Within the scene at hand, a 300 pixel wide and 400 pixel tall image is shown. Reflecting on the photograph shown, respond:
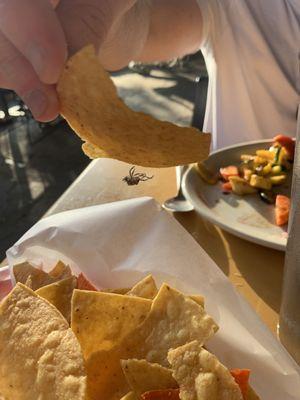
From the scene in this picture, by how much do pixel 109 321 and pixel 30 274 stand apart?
17 cm

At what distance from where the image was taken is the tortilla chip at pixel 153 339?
0.71 meters

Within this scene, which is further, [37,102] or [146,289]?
[146,289]

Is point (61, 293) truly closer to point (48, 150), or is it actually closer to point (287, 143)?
point (287, 143)

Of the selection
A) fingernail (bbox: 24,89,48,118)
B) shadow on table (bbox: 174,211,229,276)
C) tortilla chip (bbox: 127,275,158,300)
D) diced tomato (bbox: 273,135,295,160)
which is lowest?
shadow on table (bbox: 174,211,229,276)

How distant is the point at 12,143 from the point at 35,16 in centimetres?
348

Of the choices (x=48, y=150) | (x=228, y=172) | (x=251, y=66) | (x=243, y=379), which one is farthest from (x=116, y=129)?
(x=48, y=150)

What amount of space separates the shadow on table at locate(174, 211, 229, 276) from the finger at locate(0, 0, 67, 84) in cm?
54

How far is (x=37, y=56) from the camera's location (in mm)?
602

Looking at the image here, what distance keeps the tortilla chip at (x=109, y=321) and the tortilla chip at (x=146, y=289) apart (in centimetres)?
5

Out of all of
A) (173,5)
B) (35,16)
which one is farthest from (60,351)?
(173,5)

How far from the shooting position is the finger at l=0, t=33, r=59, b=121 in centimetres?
63

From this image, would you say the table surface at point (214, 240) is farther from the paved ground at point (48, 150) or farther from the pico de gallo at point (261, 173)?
the paved ground at point (48, 150)

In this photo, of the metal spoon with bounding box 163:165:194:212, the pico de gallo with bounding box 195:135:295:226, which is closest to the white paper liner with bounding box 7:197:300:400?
the metal spoon with bounding box 163:165:194:212

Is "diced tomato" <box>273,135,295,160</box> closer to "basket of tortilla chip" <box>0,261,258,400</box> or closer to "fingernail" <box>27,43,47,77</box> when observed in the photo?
"basket of tortilla chip" <box>0,261,258,400</box>
